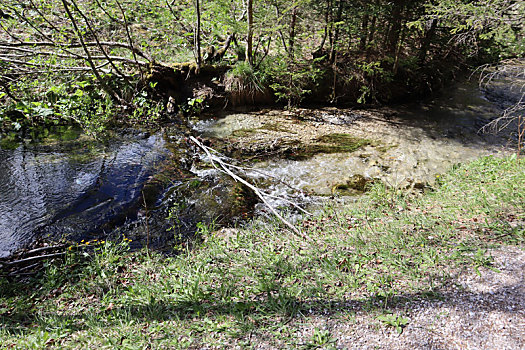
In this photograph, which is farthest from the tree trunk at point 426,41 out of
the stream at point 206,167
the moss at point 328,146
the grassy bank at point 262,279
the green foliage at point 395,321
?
the green foliage at point 395,321

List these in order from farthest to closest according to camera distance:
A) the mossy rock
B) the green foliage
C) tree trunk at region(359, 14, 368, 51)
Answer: tree trunk at region(359, 14, 368, 51) < the mossy rock < the green foliage

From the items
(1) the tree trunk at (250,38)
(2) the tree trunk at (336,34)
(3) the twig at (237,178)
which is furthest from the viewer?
(2) the tree trunk at (336,34)

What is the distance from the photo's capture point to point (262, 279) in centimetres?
353

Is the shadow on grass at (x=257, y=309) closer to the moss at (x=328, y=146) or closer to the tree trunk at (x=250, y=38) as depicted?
the moss at (x=328, y=146)

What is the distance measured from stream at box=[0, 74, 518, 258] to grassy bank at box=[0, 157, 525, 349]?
75 centimetres

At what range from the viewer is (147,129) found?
8484 millimetres

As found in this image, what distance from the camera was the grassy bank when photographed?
9.69 feet

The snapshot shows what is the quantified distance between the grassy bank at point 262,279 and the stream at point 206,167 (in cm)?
75

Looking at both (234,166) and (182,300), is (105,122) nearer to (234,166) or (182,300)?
(234,166)

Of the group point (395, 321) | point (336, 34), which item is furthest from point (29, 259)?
point (336, 34)

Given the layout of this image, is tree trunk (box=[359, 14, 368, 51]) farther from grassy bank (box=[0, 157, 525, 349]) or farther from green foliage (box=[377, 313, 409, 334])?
green foliage (box=[377, 313, 409, 334])

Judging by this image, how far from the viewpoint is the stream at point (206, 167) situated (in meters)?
5.10

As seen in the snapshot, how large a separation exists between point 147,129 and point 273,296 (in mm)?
6699

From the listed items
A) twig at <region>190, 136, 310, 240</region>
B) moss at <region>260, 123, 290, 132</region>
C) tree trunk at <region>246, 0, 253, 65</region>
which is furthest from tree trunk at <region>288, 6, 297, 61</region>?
twig at <region>190, 136, 310, 240</region>
